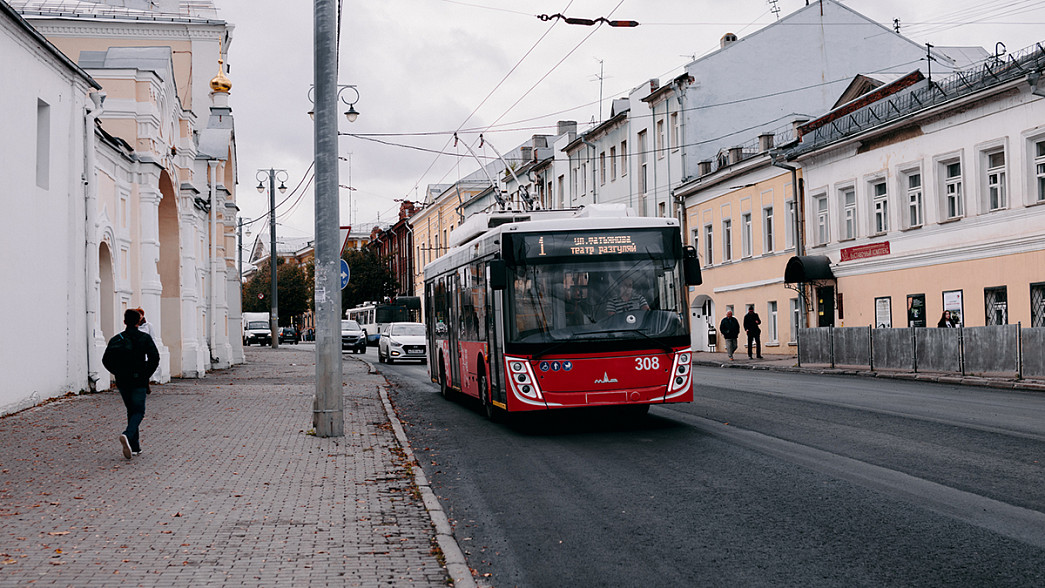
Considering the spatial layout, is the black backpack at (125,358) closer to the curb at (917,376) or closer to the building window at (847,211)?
the curb at (917,376)

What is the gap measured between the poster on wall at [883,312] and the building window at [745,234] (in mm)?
9554

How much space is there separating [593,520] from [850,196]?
30665 millimetres

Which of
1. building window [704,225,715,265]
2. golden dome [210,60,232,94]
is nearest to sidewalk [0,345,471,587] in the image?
golden dome [210,60,232,94]

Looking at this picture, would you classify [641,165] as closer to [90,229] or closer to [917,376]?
[917,376]

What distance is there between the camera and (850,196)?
3650 cm

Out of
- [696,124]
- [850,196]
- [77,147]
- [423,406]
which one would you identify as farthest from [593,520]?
[696,124]

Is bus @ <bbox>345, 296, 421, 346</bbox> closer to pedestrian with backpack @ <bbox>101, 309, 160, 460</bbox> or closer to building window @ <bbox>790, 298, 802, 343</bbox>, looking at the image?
building window @ <bbox>790, 298, 802, 343</bbox>

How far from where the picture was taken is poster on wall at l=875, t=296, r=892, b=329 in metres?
33.5

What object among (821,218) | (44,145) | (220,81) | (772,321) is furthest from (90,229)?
(772,321)

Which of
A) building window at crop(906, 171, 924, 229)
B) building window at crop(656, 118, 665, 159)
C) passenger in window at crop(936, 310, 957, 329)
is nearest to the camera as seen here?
passenger in window at crop(936, 310, 957, 329)

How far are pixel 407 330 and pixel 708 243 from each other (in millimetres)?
14028

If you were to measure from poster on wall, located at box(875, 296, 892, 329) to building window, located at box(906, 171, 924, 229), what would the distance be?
254cm

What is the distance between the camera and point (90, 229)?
68.3ft

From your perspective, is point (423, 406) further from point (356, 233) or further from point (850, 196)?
point (356, 233)
